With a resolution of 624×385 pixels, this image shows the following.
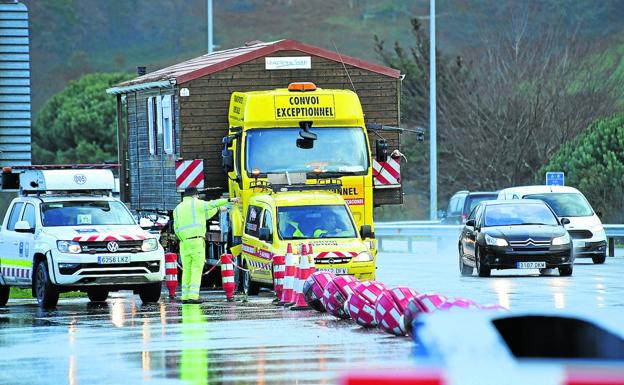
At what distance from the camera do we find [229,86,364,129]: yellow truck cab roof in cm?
2762

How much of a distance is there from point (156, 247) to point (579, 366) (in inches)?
705

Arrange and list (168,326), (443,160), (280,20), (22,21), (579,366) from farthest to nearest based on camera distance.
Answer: (280,20) → (443,160) → (22,21) → (168,326) → (579,366)

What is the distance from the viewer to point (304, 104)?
2780cm

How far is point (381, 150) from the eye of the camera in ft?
92.9

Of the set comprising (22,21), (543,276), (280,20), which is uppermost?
(280,20)

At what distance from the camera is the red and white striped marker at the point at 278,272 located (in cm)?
2369

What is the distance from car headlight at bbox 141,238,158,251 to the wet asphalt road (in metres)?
0.83

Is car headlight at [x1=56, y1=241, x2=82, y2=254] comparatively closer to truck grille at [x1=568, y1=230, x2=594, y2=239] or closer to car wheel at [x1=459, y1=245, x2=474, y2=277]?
car wheel at [x1=459, y1=245, x2=474, y2=277]

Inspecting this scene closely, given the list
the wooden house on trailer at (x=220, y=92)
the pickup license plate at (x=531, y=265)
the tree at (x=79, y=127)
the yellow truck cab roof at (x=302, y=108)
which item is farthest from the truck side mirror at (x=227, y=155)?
the tree at (x=79, y=127)

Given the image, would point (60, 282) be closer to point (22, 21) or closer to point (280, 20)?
point (22, 21)

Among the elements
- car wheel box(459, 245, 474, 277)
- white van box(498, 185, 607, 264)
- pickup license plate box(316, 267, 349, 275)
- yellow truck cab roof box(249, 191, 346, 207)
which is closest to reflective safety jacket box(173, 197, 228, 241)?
pickup license plate box(316, 267, 349, 275)

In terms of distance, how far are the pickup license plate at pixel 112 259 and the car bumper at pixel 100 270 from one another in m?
0.03

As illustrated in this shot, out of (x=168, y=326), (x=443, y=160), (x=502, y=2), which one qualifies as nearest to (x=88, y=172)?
(x=168, y=326)

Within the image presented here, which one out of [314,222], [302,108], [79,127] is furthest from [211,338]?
[79,127]
